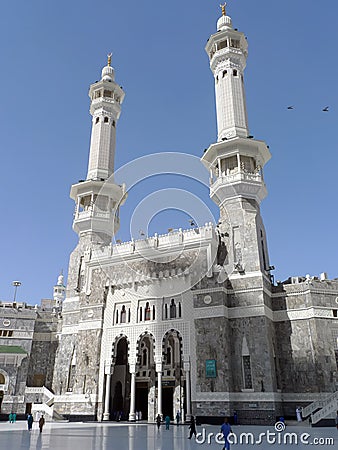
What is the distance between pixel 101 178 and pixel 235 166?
13.4 m

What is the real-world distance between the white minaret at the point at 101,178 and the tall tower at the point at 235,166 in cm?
1003

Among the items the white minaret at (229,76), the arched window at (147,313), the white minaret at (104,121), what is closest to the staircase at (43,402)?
the arched window at (147,313)

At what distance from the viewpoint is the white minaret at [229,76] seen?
33.6 meters

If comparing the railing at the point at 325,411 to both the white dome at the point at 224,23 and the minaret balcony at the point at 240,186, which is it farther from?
the white dome at the point at 224,23

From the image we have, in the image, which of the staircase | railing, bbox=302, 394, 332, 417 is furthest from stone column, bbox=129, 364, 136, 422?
railing, bbox=302, 394, 332, 417

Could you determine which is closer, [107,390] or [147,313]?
[107,390]

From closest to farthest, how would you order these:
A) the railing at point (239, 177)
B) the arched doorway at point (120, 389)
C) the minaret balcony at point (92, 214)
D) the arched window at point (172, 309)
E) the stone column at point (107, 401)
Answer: the stone column at point (107, 401) < the arched window at point (172, 309) < the arched doorway at point (120, 389) < the railing at point (239, 177) < the minaret balcony at point (92, 214)

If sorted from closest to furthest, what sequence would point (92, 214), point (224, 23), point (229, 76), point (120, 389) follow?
point (120, 389)
point (229, 76)
point (92, 214)
point (224, 23)

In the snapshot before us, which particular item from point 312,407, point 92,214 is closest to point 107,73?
point 92,214

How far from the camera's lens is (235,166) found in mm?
31828

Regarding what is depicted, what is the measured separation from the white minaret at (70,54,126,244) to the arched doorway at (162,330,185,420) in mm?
12034

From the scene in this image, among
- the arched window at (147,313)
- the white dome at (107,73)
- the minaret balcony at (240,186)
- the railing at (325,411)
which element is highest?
the white dome at (107,73)

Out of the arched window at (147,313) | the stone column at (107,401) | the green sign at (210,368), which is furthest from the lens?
the arched window at (147,313)

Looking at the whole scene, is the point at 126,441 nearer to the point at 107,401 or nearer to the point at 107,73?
the point at 107,401
